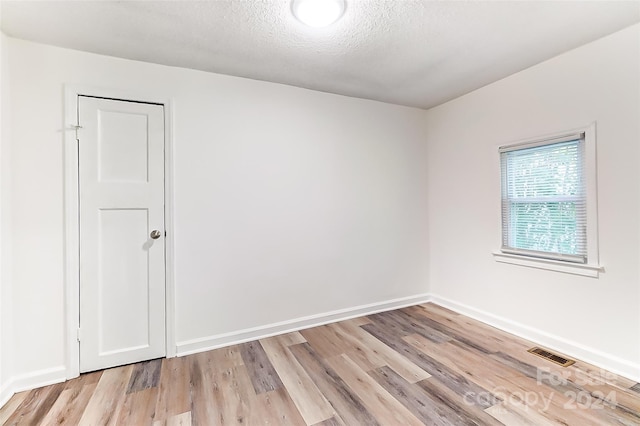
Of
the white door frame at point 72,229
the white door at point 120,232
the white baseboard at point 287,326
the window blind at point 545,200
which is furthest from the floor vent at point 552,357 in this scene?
the white door frame at point 72,229

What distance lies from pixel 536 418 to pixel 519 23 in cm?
256

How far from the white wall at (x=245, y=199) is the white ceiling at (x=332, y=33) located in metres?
0.27

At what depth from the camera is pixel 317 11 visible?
5.82ft

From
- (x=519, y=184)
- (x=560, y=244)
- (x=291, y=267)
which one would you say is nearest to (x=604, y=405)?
(x=560, y=244)

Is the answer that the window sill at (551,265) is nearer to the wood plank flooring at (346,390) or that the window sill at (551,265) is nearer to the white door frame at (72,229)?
the wood plank flooring at (346,390)

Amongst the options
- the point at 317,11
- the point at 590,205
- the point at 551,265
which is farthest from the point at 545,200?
the point at 317,11

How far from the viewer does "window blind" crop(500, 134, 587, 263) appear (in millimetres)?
2375

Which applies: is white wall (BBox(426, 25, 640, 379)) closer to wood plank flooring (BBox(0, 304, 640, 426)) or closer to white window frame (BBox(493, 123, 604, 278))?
white window frame (BBox(493, 123, 604, 278))

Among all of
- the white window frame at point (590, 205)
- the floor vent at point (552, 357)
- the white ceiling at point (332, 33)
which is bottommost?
the floor vent at point (552, 357)

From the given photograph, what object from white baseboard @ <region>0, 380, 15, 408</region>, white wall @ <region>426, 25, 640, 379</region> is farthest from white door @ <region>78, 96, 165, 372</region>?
white wall @ <region>426, 25, 640, 379</region>

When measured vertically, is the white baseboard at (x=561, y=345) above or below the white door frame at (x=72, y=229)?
below

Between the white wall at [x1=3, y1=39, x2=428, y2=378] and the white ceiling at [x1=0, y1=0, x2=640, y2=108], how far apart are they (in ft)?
0.90

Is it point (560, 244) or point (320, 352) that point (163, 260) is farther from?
point (560, 244)

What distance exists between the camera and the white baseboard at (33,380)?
1.95 metres
